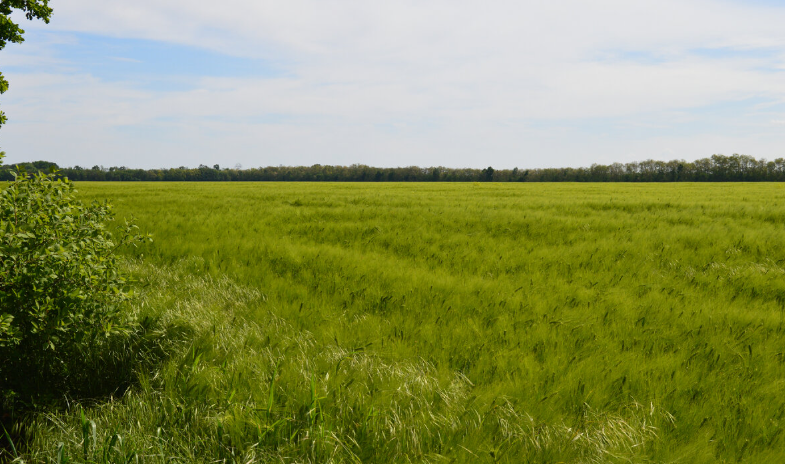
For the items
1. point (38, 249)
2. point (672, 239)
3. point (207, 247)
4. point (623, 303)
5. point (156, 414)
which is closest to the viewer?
point (156, 414)

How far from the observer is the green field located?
272 cm

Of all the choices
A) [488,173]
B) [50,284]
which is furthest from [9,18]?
[488,173]

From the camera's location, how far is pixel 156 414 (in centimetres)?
305

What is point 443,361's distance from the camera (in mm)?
3867

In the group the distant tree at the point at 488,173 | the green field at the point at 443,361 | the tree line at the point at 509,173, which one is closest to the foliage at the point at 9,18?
the green field at the point at 443,361

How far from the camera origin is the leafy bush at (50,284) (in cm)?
332

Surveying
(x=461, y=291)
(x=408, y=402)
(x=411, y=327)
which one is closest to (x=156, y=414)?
(x=408, y=402)

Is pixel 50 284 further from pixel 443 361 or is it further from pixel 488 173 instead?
pixel 488 173

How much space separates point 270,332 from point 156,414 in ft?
4.55

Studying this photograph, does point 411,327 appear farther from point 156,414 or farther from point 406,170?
point 406,170

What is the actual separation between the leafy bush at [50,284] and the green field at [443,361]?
589mm

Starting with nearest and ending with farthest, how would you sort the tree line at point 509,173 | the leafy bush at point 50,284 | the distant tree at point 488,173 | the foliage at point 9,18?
the leafy bush at point 50,284
the foliage at point 9,18
the tree line at point 509,173
the distant tree at point 488,173

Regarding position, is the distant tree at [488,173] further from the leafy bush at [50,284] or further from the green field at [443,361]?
the leafy bush at [50,284]

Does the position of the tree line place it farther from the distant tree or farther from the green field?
the green field
